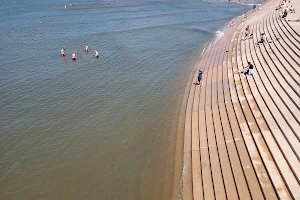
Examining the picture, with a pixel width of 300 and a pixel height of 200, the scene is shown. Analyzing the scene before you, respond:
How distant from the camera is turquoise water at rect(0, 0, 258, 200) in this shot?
16297 mm

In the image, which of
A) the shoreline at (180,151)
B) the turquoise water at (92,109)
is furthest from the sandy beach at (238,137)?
the turquoise water at (92,109)

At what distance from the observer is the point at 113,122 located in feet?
72.2

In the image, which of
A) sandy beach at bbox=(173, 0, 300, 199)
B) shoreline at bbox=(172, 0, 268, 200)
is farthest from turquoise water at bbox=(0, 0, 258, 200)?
sandy beach at bbox=(173, 0, 300, 199)

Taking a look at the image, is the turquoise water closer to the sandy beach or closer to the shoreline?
the shoreline

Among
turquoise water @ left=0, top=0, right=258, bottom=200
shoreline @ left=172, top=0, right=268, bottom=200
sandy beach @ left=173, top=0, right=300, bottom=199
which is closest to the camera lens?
sandy beach @ left=173, top=0, right=300, bottom=199

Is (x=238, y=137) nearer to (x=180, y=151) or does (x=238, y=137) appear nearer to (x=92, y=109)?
(x=180, y=151)

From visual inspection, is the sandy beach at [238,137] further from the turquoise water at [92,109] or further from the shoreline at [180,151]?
Answer: the turquoise water at [92,109]

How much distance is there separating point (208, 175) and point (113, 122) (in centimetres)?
1011

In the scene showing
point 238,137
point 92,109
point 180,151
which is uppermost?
point 238,137

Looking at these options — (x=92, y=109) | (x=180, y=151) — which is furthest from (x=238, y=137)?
(x=92, y=109)

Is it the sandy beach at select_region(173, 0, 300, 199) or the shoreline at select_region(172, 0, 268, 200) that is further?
the shoreline at select_region(172, 0, 268, 200)

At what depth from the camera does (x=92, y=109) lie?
24016 mm

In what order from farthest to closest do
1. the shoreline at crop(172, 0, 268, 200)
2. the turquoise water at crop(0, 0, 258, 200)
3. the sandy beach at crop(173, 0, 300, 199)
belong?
the turquoise water at crop(0, 0, 258, 200), the shoreline at crop(172, 0, 268, 200), the sandy beach at crop(173, 0, 300, 199)

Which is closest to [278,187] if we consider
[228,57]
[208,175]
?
[208,175]
